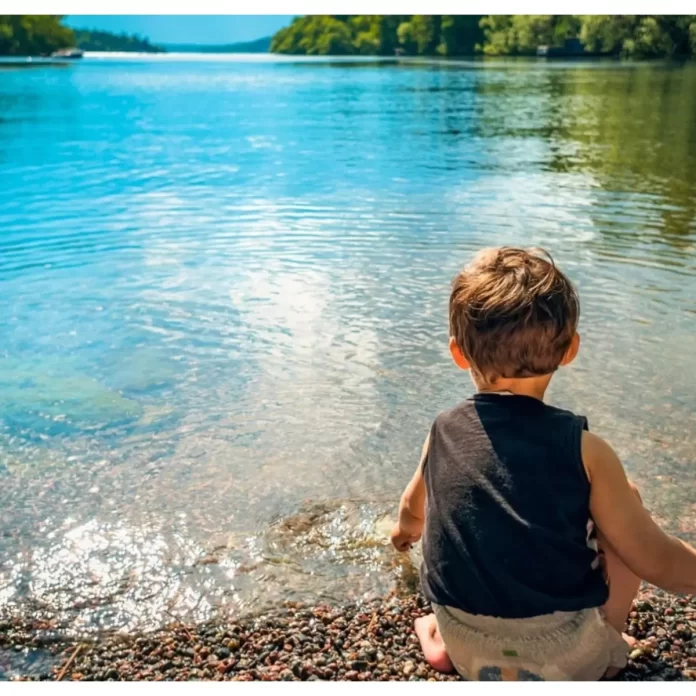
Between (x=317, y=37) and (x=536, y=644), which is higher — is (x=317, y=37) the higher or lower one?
the lower one

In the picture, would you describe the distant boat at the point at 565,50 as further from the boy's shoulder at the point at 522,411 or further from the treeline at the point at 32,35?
the boy's shoulder at the point at 522,411

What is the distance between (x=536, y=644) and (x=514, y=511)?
0.46 meters

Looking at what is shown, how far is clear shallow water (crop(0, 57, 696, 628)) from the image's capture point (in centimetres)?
409

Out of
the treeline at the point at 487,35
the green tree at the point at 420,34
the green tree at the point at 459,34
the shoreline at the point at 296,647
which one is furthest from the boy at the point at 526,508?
the green tree at the point at 420,34

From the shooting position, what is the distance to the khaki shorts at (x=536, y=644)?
258 cm

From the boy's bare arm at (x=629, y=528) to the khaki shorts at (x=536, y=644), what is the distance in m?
0.23

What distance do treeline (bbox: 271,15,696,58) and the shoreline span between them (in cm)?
4727

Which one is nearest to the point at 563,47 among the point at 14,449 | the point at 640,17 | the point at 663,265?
the point at 640,17

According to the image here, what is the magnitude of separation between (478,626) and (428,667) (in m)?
0.52

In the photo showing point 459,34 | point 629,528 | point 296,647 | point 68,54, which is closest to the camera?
point 629,528

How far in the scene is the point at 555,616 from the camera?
2576 millimetres

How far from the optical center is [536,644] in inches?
102

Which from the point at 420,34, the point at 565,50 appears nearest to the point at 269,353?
the point at 565,50

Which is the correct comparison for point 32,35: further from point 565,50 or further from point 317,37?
point 565,50
